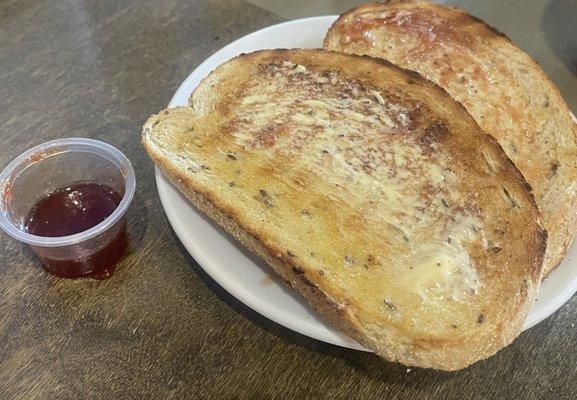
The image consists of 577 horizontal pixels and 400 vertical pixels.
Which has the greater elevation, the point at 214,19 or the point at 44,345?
the point at 214,19

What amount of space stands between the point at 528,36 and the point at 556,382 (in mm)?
1726

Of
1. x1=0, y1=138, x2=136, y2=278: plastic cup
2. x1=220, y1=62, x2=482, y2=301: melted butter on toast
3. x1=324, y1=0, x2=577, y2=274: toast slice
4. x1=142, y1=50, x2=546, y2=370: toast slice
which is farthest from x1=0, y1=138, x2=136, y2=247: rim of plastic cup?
x1=324, y1=0, x2=577, y2=274: toast slice

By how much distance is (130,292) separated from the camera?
1397 millimetres

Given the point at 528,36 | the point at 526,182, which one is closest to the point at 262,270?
the point at 526,182

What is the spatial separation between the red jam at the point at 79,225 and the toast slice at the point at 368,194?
7.5 inches

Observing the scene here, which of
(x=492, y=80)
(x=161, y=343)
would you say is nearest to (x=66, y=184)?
(x=161, y=343)

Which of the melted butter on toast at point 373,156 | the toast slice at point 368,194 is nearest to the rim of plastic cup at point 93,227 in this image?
the toast slice at point 368,194

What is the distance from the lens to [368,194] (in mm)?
A: 1293

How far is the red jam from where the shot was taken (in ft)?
4.50

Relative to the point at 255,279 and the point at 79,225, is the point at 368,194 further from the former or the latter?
the point at 79,225

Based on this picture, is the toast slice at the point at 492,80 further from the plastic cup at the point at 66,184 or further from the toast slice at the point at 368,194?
the plastic cup at the point at 66,184

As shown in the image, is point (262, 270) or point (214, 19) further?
point (214, 19)

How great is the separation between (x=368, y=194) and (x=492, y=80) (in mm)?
585

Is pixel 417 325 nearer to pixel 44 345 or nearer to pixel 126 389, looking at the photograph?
pixel 126 389
